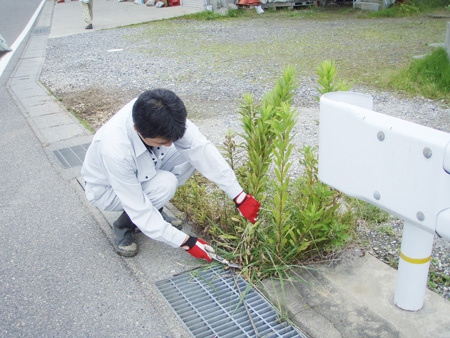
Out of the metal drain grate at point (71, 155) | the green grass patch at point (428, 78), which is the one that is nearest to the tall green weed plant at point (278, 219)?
the metal drain grate at point (71, 155)

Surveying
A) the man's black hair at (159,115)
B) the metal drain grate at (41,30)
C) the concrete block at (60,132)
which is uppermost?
the man's black hair at (159,115)

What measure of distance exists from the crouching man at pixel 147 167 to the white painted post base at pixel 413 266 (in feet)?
3.02

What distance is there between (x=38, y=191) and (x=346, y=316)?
115 inches

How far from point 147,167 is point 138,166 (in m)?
0.08

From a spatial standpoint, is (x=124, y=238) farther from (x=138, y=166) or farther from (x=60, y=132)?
(x=60, y=132)

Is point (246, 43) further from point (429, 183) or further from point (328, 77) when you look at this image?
point (429, 183)

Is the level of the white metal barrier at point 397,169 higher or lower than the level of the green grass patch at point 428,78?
higher

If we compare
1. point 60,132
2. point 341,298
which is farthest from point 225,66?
point 341,298

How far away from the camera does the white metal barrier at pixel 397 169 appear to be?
5.17ft

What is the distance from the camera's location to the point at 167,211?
11.3ft

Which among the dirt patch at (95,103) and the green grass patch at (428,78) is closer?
the dirt patch at (95,103)

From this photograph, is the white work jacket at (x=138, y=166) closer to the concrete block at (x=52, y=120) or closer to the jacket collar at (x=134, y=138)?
the jacket collar at (x=134, y=138)

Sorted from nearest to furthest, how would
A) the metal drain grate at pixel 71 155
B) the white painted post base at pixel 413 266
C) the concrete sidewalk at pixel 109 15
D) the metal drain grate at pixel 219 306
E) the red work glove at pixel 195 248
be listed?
the white painted post base at pixel 413 266 < the metal drain grate at pixel 219 306 < the red work glove at pixel 195 248 < the metal drain grate at pixel 71 155 < the concrete sidewalk at pixel 109 15

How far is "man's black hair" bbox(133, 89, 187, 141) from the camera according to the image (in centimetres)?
233
